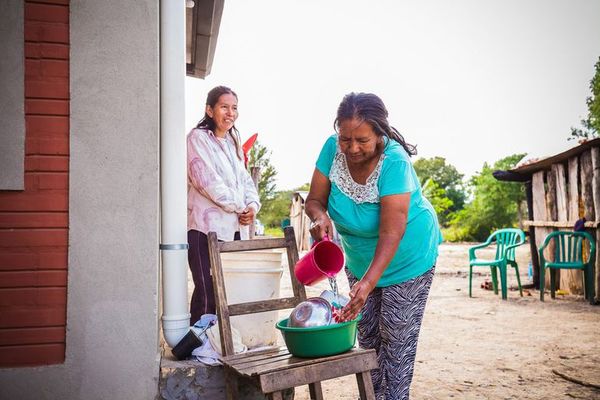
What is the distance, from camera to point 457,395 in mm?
3588

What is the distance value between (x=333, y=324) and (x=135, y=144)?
1.45m

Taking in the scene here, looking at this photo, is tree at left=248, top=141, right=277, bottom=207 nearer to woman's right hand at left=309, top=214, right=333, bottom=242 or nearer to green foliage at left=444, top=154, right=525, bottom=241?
green foliage at left=444, top=154, right=525, bottom=241

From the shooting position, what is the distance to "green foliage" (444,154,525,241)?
115ft

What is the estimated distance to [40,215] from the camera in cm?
248

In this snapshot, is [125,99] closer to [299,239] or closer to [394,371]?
[394,371]

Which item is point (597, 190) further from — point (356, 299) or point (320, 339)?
point (320, 339)

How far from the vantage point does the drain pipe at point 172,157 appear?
110 inches

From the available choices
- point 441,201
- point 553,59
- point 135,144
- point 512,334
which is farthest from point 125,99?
point 441,201

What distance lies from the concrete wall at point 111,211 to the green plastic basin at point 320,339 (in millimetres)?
945

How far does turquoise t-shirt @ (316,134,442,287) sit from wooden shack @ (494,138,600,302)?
19.9 feet

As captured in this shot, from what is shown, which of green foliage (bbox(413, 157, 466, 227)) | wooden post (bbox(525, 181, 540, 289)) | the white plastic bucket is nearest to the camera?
the white plastic bucket

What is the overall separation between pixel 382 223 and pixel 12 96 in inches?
76.8

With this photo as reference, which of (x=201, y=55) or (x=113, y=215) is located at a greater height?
(x=201, y=55)

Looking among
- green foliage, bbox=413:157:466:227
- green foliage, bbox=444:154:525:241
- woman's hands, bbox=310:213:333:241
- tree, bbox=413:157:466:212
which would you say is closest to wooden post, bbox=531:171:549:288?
woman's hands, bbox=310:213:333:241
